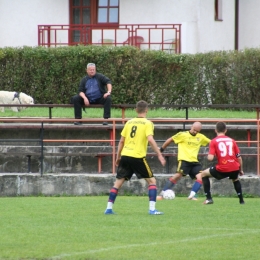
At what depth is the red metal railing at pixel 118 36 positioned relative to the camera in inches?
1188

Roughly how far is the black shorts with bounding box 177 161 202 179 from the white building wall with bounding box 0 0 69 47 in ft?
49.8

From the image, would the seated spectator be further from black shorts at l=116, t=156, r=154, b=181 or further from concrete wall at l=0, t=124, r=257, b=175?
black shorts at l=116, t=156, r=154, b=181

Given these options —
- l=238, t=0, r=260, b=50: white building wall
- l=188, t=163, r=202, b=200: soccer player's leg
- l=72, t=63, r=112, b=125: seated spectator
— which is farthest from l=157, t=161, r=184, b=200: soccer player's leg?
l=238, t=0, r=260, b=50: white building wall

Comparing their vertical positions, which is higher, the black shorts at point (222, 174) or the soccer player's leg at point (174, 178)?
the black shorts at point (222, 174)

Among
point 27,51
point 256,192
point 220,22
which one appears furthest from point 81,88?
point 220,22

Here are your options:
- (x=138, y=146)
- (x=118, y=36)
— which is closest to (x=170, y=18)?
(x=118, y=36)

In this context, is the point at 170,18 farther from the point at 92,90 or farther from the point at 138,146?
the point at 138,146

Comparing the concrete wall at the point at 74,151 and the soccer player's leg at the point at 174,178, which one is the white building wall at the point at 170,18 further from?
the soccer player's leg at the point at 174,178

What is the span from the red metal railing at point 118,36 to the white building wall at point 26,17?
85 centimetres

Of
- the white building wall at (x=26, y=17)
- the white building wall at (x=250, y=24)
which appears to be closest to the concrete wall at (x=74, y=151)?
the white building wall at (x=26, y=17)

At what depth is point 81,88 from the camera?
21.1 meters

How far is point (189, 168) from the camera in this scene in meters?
17.6

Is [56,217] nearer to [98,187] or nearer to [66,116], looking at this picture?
[98,187]

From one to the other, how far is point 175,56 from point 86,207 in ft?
40.3
